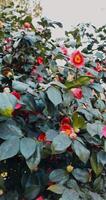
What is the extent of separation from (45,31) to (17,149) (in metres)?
0.62

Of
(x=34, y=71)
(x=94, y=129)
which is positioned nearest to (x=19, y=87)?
(x=94, y=129)

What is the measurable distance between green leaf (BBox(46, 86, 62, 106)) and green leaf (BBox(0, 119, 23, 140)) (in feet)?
0.36

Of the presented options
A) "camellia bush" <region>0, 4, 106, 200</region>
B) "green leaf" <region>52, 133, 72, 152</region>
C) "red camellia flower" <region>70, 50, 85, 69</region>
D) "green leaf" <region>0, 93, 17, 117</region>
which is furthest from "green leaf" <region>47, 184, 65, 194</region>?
"red camellia flower" <region>70, 50, 85, 69</region>

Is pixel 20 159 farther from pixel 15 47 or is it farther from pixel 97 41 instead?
pixel 97 41

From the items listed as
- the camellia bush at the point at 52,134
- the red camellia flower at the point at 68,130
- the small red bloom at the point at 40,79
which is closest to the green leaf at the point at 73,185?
the camellia bush at the point at 52,134

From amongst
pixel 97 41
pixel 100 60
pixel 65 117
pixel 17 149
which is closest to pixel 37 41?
pixel 65 117

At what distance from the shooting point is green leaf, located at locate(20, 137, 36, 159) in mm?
889

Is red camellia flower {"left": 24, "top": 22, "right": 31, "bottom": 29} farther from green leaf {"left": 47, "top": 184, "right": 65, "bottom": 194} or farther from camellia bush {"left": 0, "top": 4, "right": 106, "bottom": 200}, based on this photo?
green leaf {"left": 47, "top": 184, "right": 65, "bottom": 194}

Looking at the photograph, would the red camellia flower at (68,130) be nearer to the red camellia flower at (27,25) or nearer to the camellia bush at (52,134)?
the camellia bush at (52,134)

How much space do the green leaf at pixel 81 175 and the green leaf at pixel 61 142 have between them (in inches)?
4.4

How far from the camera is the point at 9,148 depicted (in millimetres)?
890

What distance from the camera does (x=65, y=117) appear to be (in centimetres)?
103

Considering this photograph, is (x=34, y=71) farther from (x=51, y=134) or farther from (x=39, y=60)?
(x=51, y=134)

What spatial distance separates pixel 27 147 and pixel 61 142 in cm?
8
